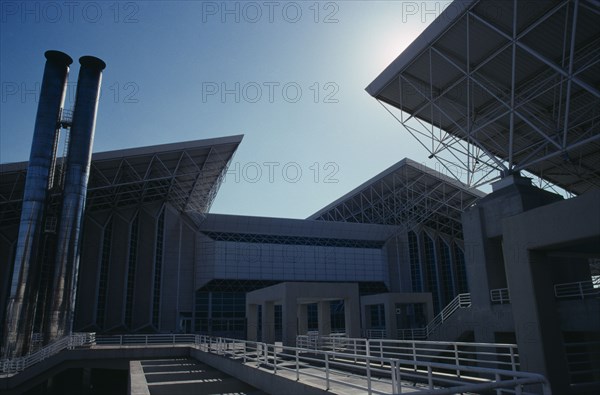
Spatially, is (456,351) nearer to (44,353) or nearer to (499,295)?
(499,295)

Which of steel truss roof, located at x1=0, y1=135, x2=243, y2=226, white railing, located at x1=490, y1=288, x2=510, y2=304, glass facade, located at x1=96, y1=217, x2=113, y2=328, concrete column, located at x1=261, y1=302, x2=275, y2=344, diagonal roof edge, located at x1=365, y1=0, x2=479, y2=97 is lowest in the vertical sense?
concrete column, located at x1=261, y1=302, x2=275, y2=344

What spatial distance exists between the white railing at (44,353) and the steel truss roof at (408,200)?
1330 inches

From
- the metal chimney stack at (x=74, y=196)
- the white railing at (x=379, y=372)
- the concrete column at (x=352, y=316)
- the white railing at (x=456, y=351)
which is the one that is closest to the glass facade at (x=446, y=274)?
the white railing at (x=456, y=351)

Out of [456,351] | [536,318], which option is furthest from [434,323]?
[536,318]

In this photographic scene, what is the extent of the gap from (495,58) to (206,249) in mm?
37174

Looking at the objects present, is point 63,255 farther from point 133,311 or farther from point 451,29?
point 451,29

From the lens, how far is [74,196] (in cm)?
3431

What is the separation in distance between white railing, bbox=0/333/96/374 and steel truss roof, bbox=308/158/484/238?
33771 mm

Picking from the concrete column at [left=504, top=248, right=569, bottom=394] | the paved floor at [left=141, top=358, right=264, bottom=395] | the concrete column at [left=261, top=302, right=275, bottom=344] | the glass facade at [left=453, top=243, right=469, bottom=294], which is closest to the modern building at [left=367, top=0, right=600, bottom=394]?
the concrete column at [left=504, top=248, right=569, bottom=394]

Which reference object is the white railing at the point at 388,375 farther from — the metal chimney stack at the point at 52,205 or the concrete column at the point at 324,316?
the metal chimney stack at the point at 52,205

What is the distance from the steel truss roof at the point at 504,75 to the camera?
73.5 ft

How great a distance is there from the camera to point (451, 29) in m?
24.5

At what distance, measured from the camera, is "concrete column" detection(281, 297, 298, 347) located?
26375mm

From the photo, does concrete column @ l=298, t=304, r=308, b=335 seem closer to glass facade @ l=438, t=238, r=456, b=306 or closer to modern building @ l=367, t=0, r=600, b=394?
modern building @ l=367, t=0, r=600, b=394
